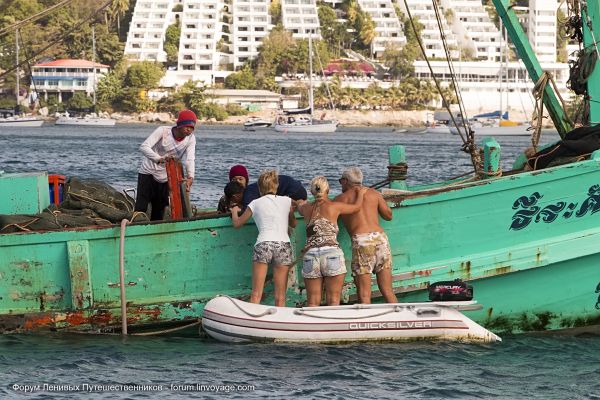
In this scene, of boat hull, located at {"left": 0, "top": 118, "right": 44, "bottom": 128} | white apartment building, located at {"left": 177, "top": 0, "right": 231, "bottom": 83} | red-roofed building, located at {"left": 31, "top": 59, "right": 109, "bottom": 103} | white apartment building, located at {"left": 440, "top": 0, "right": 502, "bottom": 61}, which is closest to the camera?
boat hull, located at {"left": 0, "top": 118, "right": 44, "bottom": 128}

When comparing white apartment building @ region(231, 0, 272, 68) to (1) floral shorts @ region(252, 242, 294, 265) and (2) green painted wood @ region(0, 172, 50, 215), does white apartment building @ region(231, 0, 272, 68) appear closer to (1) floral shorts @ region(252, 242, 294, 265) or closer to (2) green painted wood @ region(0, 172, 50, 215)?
(2) green painted wood @ region(0, 172, 50, 215)

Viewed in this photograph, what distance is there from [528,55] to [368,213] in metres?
2.85

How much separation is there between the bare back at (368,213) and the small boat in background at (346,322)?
2.19ft

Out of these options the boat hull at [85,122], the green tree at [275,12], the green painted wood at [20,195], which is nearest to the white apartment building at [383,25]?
the green tree at [275,12]

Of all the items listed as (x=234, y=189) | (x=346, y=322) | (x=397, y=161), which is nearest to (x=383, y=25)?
(x=397, y=161)

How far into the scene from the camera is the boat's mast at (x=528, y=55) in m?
12.6

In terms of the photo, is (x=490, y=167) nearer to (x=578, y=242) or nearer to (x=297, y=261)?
(x=578, y=242)

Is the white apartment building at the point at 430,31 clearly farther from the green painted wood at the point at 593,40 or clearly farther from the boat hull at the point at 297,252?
the boat hull at the point at 297,252

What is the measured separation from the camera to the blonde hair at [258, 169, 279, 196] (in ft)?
36.5

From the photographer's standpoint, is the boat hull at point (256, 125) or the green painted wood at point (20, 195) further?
the boat hull at point (256, 125)

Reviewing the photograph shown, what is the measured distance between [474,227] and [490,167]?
620 mm

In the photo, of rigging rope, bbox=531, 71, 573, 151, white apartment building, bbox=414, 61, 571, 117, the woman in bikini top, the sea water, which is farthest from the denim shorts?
white apartment building, bbox=414, 61, 571, 117

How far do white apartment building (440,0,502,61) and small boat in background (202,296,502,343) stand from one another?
510 feet

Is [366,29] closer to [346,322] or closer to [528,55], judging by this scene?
[528,55]
